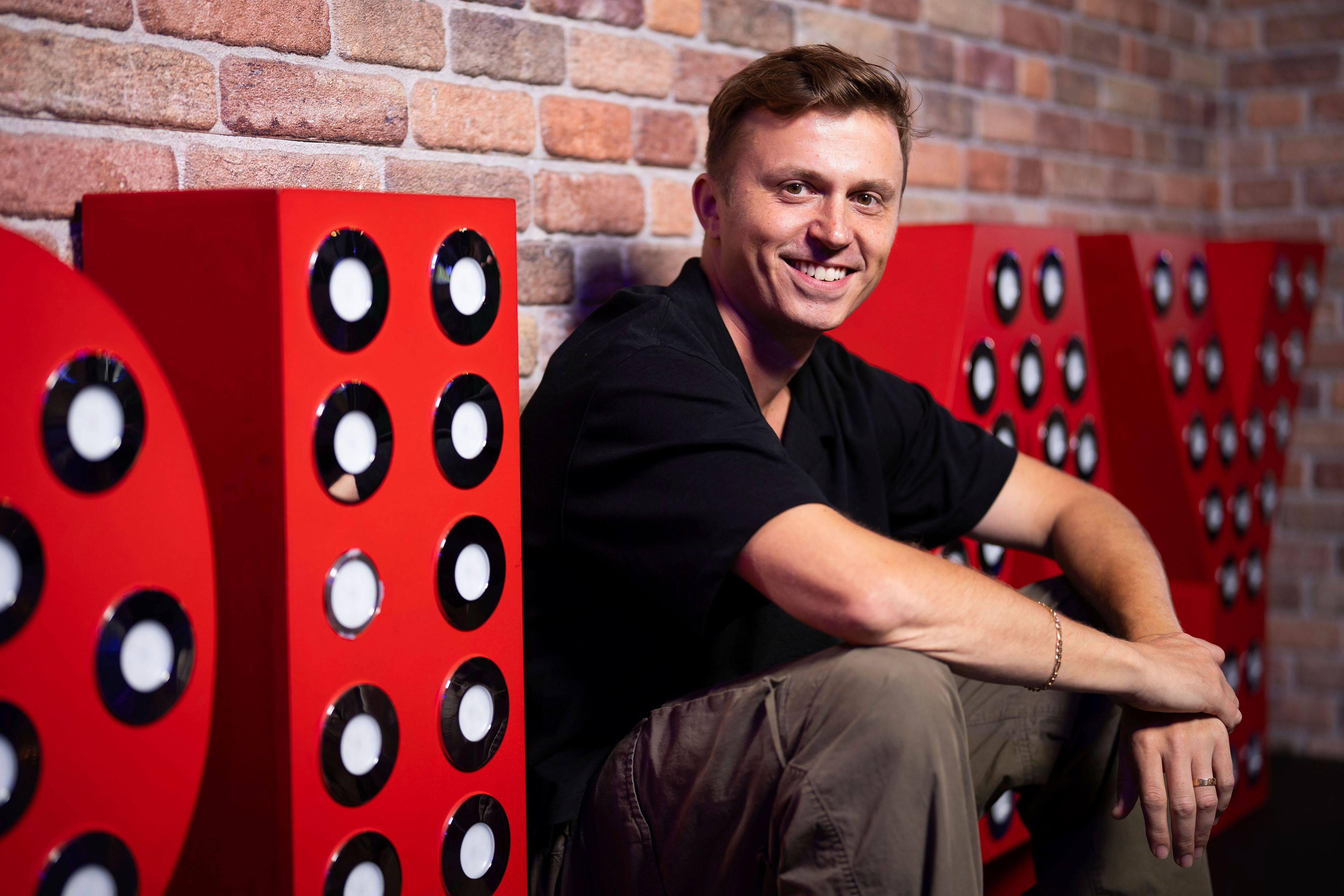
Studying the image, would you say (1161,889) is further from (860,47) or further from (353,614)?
(860,47)

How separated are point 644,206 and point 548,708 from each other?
807 millimetres

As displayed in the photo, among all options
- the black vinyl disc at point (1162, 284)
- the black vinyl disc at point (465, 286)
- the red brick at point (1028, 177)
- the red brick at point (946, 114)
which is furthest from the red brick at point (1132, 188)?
the black vinyl disc at point (465, 286)

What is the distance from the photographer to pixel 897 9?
2.29 m

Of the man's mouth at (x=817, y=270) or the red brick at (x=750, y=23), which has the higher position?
the red brick at (x=750, y=23)

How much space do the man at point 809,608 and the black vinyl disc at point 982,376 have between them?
111mm

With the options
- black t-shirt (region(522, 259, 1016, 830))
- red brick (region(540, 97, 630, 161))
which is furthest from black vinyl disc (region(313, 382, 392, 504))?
red brick (region(540, 97, 630, 161))

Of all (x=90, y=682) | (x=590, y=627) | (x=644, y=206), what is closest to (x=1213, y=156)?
(x=644, y=206)

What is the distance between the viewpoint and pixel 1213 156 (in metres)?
3.18

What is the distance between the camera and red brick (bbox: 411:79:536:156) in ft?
5.07

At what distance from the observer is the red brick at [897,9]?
2250mm

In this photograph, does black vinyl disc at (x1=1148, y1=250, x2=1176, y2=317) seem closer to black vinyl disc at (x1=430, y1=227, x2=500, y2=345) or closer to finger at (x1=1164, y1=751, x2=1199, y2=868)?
finger at (x1=1164, y1=751, x2=1199, y2=868)

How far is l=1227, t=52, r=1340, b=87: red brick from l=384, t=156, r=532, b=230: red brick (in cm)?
223

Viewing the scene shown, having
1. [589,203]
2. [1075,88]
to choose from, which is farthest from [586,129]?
[1075,88]

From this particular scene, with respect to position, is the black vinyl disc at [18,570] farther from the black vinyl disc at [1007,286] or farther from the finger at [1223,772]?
the black vinyl disc at [1007,286]
